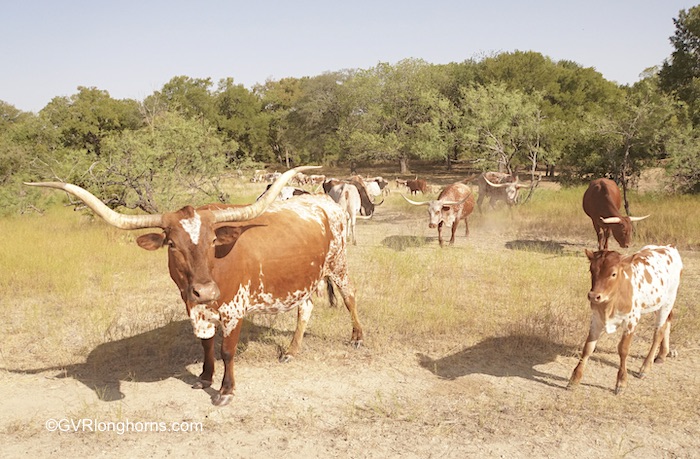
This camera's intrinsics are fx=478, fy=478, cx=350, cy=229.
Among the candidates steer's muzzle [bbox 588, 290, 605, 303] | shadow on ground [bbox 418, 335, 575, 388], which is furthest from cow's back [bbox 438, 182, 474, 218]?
steer's muzzle [bbox 588, 290, 605, 303]

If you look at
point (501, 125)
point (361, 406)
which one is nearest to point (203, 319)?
point (361, 406)

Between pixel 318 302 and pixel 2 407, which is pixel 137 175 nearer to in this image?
pixel 318 302

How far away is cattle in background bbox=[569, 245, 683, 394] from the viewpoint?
4.90 m

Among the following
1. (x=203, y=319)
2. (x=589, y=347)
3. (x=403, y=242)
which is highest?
(x=203, y=319)

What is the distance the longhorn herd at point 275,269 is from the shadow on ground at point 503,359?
0.65 m

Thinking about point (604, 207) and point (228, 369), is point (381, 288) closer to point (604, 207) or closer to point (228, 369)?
point (228, 369)

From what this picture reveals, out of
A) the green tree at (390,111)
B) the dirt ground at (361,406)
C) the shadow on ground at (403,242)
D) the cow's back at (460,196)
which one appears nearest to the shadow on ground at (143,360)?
the dirt ground at (361,406)

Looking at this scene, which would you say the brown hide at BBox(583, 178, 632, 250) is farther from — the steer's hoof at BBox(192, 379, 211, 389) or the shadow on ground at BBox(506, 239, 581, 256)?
the steer's hoof at BBox(192, 379, 211, 389)

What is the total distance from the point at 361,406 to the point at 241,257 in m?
1.97

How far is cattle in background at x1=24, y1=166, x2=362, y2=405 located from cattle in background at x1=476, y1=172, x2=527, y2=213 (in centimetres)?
1123

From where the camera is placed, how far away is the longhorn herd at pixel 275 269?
434cm

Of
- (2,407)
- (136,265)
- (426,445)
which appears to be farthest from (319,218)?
(136,265)

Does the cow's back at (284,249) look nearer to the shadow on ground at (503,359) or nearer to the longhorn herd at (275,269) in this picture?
the longhorn herd at (275,269)

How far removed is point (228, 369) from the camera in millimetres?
5008
